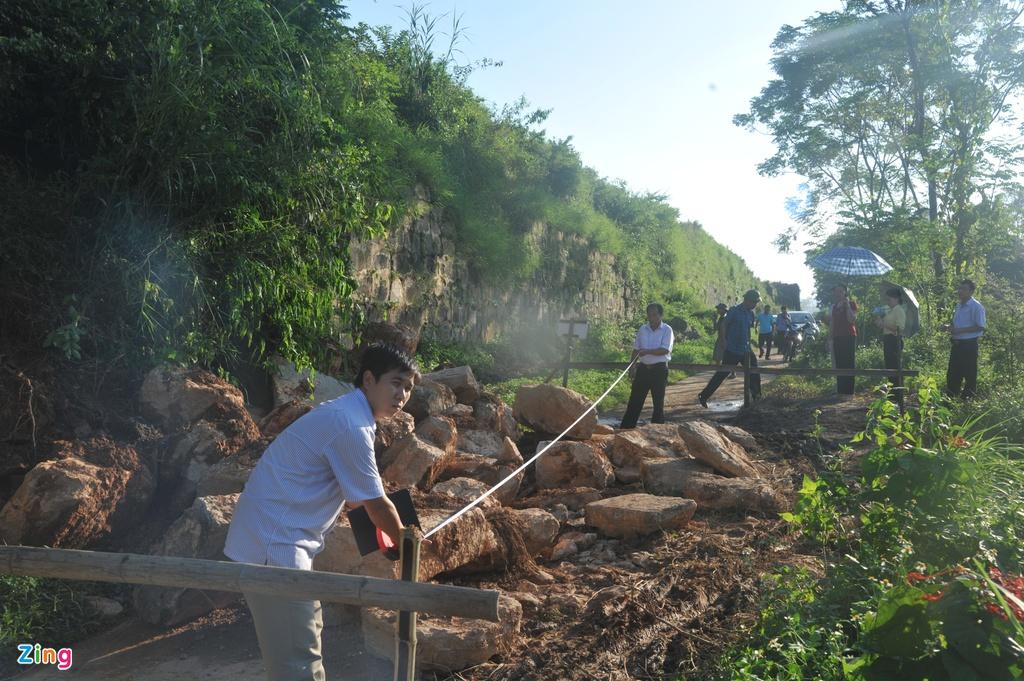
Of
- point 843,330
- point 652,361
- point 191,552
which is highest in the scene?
point 843,330

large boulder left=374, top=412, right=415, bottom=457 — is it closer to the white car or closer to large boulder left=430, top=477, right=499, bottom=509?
large boulder left=430, top=477, right=499, bottom=509

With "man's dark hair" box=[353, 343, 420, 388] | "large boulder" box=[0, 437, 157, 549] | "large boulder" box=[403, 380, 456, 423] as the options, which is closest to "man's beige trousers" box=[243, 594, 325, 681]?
"man's dark hair" box=[353, 343, 420, 388]

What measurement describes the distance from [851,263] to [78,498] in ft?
43.5

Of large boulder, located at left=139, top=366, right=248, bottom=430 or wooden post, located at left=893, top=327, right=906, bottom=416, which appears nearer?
large boulder, located at left=139, top=366, right=248, bottom=430

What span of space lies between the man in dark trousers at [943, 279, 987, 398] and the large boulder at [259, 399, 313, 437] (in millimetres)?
8184

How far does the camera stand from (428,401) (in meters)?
7.33

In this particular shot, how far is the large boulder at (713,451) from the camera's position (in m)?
6.76

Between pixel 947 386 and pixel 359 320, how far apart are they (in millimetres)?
7588

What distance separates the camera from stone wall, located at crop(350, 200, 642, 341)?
426 inches

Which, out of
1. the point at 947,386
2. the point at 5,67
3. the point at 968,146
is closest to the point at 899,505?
the point at 5,67

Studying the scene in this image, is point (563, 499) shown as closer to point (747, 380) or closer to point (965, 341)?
point (747, 380)

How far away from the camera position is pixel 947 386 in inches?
418

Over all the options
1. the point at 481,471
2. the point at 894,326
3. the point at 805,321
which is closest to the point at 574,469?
the point at 481,471

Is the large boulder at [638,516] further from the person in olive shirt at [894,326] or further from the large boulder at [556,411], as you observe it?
the person in olive shirt at [894,326]
